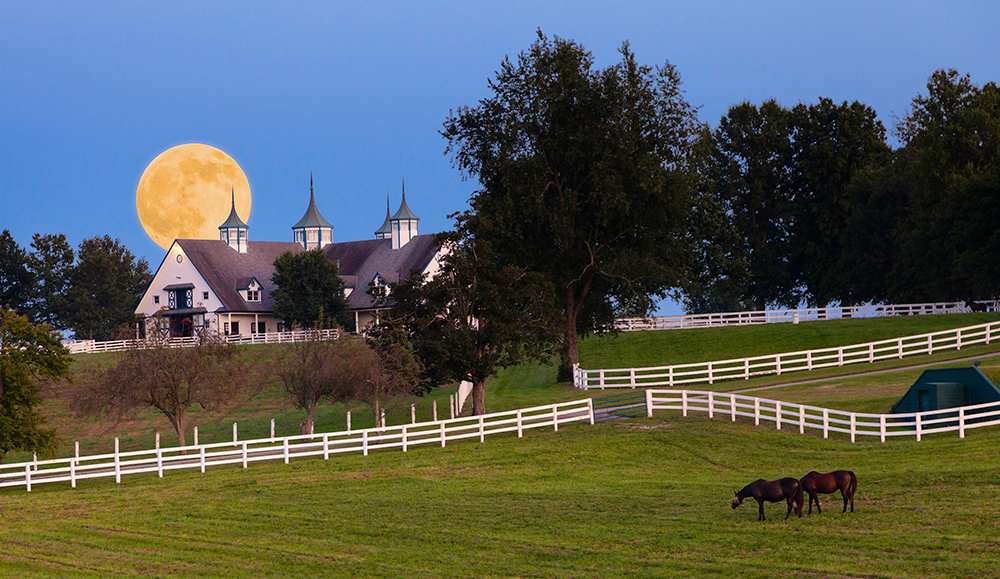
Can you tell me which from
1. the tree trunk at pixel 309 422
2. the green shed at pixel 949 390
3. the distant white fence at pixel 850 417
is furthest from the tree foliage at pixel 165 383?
the green shed at pixel 949 390

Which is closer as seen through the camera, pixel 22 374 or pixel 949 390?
pixel 22 374

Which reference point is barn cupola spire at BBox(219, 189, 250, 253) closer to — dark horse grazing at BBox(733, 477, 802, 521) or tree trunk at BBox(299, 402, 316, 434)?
tree trunk at BBox(299, 402, 316, 434)

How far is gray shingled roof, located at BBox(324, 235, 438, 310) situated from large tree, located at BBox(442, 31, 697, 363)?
3442cm

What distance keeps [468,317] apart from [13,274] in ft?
232

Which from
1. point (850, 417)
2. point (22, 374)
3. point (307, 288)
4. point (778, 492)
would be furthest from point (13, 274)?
point (778, 492)

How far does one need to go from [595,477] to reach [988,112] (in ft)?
161

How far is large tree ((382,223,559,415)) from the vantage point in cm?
3762

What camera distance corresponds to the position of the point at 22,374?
1305 inches

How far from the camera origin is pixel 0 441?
32.6 meters

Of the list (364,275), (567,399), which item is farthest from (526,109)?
(364,275)

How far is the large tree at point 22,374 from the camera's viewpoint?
32.9m

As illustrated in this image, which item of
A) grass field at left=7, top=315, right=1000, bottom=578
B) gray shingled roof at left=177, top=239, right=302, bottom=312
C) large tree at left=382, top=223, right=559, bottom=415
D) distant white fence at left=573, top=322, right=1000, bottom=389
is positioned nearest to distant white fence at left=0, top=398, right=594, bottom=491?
grass field at left=7, top=315, right=1000, bottom=578

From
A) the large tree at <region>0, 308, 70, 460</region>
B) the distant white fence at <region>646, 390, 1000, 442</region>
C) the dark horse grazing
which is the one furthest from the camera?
the large tree at <region>0, 308, 70, 460</region>

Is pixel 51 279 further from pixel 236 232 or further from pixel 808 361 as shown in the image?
pixel 808 361
